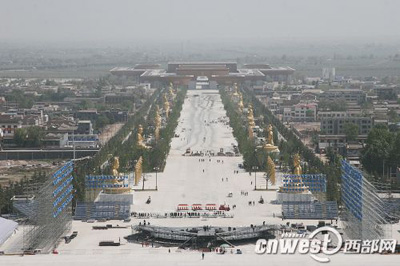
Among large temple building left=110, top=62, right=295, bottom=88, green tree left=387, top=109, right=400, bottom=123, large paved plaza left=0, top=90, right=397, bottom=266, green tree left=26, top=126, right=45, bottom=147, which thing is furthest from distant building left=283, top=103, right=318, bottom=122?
large temple building left=110, top=62, right=295, bottom=88

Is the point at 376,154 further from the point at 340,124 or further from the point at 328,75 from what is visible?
the point at 328,75

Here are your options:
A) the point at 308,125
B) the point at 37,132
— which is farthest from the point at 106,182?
the point at 308,125

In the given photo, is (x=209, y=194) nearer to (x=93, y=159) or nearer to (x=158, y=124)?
(x=93, y=159)

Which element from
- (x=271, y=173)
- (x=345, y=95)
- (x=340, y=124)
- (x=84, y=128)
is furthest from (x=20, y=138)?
(x=345, y=95)

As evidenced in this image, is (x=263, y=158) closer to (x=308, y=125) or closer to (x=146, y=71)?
(x=308, y=125)

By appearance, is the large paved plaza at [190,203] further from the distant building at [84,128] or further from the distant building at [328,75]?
the distant building at [328,75]

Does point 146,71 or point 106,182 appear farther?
point 146,71

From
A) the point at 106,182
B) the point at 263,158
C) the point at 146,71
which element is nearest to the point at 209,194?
the point at 106,182

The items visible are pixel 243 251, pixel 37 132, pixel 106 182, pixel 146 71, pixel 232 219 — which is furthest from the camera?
pixel 146 71

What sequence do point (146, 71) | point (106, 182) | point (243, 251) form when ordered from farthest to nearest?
point (146, 71) → point (106, 182) → point (243, 251)
